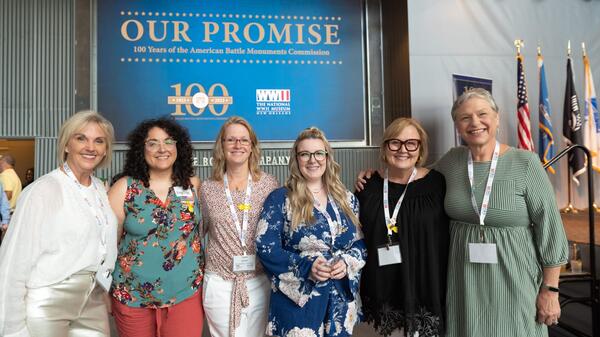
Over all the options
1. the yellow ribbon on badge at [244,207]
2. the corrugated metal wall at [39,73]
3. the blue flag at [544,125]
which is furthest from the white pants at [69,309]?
the blue flag at [544,125]

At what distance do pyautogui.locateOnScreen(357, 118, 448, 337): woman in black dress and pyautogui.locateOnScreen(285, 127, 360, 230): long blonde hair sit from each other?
0.18 meters

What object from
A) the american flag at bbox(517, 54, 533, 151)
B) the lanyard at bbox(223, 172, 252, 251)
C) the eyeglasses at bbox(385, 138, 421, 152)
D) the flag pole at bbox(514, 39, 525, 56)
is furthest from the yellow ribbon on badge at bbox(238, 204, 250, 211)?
the flag pole at bbox(514, 39, 525, 56)

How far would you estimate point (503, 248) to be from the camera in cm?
201

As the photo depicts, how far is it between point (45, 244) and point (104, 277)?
1.16 ft

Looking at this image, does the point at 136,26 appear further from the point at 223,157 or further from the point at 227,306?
the point at 227,306

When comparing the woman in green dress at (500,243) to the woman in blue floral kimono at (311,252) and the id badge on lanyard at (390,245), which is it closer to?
the id badge on lanyard at (390,245)

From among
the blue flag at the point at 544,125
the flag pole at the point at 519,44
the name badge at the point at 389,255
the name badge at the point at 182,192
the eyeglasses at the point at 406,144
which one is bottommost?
the name badge at the point at 389,255

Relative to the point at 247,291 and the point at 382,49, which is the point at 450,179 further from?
the point at 382,49

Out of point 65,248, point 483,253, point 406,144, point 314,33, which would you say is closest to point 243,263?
point 65,248

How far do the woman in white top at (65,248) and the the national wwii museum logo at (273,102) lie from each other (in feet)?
13.0

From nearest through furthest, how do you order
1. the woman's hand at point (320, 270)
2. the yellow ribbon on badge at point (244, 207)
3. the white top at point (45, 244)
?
the white top at point (45, 244) → the woman's hand at point (320, 270) → the yellow ribbon on badge at point (244, 207)

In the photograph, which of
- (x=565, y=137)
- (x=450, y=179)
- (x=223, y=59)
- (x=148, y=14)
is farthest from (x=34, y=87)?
(x=565, y=137)

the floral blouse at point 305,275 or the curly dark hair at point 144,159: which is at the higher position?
the curly dark hair at point 144,159

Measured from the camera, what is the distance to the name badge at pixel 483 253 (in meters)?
2.00
